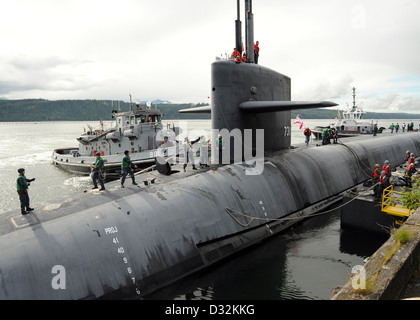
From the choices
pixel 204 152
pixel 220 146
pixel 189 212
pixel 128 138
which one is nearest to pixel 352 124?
pixel 128 138

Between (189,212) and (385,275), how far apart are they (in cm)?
499

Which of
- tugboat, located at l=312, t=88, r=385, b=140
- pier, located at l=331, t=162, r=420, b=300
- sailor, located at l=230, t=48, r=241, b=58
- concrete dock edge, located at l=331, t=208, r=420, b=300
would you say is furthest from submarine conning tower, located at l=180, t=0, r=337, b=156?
tugboat, located at l=312, t=88, r=385, b=140

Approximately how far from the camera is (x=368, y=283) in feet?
16.1

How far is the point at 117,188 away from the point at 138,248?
3.13 metres

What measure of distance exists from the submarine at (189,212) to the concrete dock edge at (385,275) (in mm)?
4016

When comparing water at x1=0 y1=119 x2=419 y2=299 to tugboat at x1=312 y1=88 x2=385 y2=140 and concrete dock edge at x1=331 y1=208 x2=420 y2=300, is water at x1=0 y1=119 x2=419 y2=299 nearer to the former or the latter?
concrete dock edge at x1=331 y1=208 x2=420 y2=300

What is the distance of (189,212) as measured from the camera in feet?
28.3

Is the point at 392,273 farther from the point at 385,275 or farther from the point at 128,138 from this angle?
the point at 128,138

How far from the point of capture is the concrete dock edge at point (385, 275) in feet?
15.5

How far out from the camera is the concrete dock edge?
15.5 feet

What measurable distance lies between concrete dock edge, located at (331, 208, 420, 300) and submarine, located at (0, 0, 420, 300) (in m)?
4.02

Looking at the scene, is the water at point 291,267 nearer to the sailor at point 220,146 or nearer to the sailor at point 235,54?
the sailor at point 220,146

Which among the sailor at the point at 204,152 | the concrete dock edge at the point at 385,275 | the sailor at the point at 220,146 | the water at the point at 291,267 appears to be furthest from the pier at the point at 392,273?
the sailor at the point at 204,152
